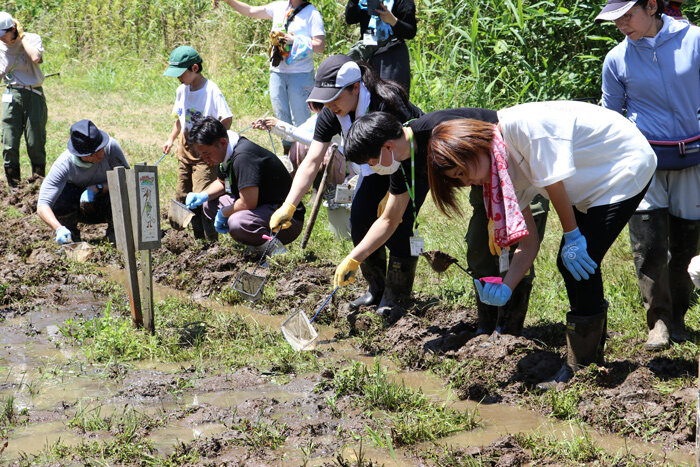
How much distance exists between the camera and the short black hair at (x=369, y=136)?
3803 millimetres

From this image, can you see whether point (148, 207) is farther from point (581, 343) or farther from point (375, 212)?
point (581, 343)

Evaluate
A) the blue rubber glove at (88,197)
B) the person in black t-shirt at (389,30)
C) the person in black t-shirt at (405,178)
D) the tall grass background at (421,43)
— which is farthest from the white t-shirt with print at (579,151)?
the blue rubber glove at (88,197)

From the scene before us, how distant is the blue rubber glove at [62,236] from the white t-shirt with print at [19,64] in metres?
2.76

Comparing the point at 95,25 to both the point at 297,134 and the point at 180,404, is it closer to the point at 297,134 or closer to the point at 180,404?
the point at 297,134

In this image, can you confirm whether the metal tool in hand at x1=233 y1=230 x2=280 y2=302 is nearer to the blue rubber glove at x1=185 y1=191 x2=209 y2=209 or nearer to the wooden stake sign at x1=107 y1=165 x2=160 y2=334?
the wooden stake sign at x1=107 y1=165 x2=160 y2=334

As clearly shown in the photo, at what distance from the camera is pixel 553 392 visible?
3.77 meters

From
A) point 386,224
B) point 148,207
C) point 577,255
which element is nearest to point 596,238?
point 577,255

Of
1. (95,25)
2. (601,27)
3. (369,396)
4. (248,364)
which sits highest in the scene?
(601,27)

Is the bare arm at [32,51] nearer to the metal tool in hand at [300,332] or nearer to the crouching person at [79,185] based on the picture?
the crouching person at [79,185]

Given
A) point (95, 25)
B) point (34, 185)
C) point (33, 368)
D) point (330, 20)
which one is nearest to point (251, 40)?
point (330, 20)

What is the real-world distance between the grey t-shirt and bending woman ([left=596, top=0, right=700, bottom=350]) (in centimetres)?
451

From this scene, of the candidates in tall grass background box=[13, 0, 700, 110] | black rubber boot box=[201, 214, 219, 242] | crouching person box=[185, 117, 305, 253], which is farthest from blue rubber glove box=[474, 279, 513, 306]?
tall grass background box=[13, 0, 700, 110]

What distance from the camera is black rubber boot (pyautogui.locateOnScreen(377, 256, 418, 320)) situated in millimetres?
5047

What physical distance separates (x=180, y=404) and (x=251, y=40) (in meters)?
10.3
